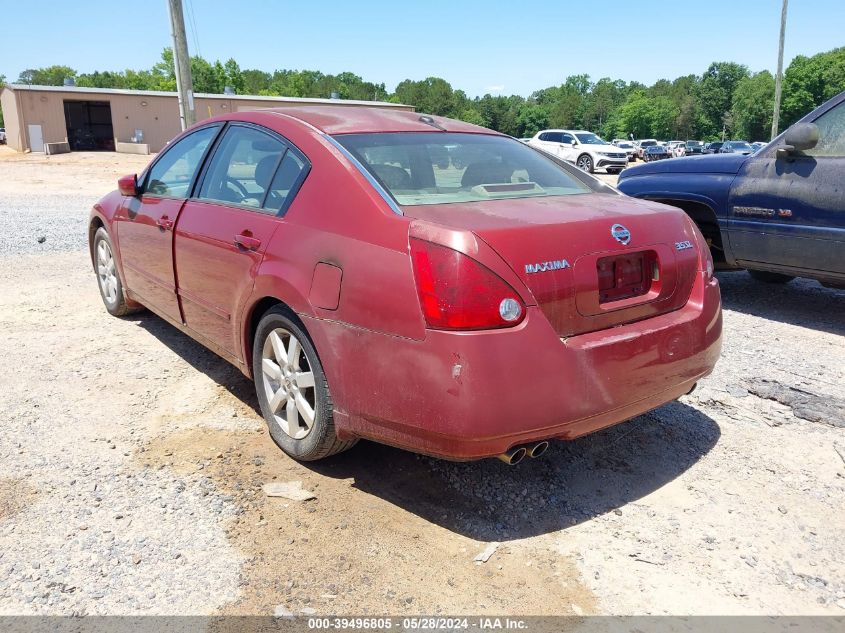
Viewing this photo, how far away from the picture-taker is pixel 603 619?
239 cm

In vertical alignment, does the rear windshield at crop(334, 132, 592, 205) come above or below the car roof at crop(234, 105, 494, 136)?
below

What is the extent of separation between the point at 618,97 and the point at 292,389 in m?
153

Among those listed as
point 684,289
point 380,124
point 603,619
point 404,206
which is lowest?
point 603,619

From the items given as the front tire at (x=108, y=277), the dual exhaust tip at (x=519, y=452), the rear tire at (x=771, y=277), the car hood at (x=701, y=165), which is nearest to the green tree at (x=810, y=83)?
the rear tire at (x=771, y=277)

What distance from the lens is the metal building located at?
127 ft

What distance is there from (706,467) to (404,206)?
1.95 meters


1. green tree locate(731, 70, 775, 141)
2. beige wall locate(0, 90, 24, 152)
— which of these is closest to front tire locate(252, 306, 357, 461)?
beige wall locate(0, 90, 24, 152)

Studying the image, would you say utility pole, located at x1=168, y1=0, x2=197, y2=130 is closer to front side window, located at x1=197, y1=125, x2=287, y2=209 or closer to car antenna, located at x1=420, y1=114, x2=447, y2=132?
front side window, located at x1=197, y1=125, x2=287, y2=209

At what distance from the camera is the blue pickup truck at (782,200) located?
5.35 m

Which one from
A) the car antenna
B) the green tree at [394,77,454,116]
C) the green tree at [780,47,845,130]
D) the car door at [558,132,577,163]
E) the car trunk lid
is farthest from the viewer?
the green tree at [394,77,454,116]

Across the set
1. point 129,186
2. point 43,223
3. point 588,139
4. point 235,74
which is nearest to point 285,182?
point 129,186

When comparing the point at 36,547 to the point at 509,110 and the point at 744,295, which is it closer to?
the point at 744,295

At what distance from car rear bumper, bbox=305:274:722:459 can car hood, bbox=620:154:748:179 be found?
3675 millimetres

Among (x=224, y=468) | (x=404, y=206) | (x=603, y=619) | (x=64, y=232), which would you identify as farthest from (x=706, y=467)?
(x=64, y=232)
